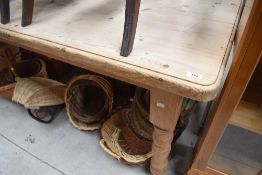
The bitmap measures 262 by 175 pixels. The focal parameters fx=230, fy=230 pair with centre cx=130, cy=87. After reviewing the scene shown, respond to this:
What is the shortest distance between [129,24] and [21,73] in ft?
3.15

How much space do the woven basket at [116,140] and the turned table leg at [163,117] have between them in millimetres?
109

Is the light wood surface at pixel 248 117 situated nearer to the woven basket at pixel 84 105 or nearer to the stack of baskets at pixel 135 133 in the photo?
the stack of baskets at pixel 135 133

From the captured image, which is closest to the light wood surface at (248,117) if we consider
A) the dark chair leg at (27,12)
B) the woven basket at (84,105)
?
the woven basket at (84,105)

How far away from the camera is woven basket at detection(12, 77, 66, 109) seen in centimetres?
110

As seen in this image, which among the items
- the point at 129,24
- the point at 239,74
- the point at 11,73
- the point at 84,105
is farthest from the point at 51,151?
the point at 239,74

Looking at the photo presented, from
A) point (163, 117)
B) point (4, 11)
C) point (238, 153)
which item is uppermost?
point (4, 11)

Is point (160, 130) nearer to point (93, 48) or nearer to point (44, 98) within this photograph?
point (93, 48)

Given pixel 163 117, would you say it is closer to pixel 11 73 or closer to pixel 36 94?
pixel 36 94

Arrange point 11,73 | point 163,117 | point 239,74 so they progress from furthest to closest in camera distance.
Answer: point 11,73, point 163,117, point 239,74

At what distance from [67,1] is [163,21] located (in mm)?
374

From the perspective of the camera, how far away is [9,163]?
3.31 ft

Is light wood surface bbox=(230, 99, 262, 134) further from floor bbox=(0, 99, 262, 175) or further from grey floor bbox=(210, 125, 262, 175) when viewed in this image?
floor bbox=(0, 99, 262, 175)

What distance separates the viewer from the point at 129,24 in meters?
0.56

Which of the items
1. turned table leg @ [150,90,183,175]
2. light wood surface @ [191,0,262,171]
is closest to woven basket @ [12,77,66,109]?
turned table leg @ [150,90,183,175]
